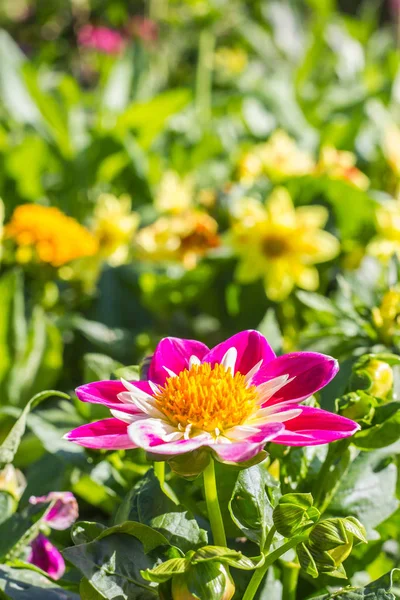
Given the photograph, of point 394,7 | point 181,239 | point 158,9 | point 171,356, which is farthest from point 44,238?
point 394,7

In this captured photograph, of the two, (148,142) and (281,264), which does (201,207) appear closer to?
(281,264)

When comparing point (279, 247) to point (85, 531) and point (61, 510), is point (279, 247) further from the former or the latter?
point (85, 531)

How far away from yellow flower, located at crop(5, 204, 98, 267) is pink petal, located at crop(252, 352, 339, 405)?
74 centimetres

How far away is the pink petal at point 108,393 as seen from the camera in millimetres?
498

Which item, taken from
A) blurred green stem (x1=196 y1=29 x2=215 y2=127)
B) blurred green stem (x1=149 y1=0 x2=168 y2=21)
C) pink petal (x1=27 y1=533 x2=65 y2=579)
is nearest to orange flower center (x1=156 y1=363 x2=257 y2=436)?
pink petal (x1=27 y1=533 x2=65 y2=579)

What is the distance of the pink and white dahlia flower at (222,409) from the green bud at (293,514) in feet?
0.13

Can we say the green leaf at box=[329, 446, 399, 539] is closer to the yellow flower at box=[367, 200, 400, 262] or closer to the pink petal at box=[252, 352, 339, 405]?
the pink petal at box=[252, 352, 339, 405]

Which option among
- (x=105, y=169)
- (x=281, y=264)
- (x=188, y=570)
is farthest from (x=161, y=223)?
(x=188, y=570)

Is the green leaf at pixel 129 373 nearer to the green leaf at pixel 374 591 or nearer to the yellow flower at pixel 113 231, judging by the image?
the green leaf at pixel 374 591

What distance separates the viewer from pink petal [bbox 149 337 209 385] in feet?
1.81

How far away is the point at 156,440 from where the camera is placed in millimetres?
454

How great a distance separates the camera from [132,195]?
1771 millimetres

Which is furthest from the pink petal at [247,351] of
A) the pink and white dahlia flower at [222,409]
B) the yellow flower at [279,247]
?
the yellow flower at [279,247]

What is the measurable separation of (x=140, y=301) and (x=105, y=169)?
465 millimetres
